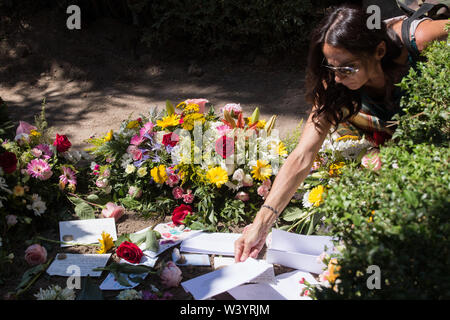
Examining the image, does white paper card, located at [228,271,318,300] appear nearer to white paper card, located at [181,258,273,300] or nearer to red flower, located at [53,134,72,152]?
white paper card, located at [181,258,273,300]

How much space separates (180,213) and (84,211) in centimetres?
66

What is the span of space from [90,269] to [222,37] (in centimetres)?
418

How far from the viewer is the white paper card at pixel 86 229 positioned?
8.38 feet

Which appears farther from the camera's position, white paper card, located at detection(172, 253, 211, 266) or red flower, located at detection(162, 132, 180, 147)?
red flower, located at detection(162, 132, 180, 147)

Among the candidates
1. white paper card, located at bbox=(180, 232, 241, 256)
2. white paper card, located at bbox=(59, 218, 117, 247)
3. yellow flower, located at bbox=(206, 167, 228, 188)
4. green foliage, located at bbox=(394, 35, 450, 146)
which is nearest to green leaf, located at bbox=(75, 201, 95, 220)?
white paper card, located at bbox=(59, 218, 117, 247)

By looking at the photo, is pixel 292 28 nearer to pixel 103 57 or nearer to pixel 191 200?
→ pixel 103 57

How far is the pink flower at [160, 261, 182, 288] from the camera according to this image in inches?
84.2

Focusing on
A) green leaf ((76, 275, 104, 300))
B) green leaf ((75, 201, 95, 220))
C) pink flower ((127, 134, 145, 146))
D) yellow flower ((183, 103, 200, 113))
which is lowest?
green leaf ((76, 275, 104, 300))

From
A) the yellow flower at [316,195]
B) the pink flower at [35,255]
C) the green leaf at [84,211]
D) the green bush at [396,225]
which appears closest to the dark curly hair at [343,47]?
the yellow flower at [316,195]

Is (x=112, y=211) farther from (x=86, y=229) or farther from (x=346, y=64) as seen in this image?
(x=346, y=64)

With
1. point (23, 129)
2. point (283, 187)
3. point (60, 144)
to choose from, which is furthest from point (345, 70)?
point (23, 129)

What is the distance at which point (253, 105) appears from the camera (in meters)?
4.67

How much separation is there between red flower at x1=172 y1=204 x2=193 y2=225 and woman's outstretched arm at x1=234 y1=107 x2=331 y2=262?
68cm
